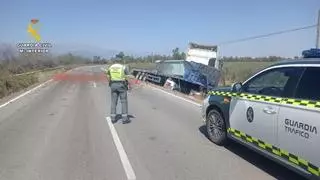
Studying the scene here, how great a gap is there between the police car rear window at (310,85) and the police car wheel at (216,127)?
260 cm

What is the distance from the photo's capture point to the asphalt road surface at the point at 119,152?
688 centimetres

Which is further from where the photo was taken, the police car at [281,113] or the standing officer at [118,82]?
the standing officer at [118,82]

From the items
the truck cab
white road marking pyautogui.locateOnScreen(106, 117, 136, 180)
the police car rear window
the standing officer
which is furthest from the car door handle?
the truck cab

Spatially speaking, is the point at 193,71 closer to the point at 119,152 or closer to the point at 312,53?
the point at 119,152

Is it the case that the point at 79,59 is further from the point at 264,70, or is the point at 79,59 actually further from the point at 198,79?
the point at 264,70

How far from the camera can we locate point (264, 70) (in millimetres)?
7398

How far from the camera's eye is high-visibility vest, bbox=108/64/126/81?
38.1 feet

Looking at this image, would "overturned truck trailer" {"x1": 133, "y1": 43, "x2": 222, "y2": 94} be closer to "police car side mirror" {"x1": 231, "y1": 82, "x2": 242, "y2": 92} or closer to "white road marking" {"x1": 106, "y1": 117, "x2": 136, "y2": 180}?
"white road marking" {"x1": 106, "y1": 117, "x2": 136, "y2": 180}

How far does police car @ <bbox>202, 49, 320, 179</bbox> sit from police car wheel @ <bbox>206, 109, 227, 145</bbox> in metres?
0.03

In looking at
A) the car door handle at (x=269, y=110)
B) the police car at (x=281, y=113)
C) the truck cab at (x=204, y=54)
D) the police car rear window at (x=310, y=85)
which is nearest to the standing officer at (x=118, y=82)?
the police car at (x=281, y=113)

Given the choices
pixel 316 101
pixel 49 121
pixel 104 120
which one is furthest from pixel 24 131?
pixel 316 101

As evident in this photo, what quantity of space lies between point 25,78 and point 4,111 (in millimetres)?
17573

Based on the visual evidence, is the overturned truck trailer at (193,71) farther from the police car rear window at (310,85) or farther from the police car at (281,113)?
the police car rear window at (310,85)

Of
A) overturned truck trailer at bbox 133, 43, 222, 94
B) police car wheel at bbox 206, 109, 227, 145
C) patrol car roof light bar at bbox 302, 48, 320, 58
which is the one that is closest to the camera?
patrol car roof light bar at bbox 302, 48, 320, 58
